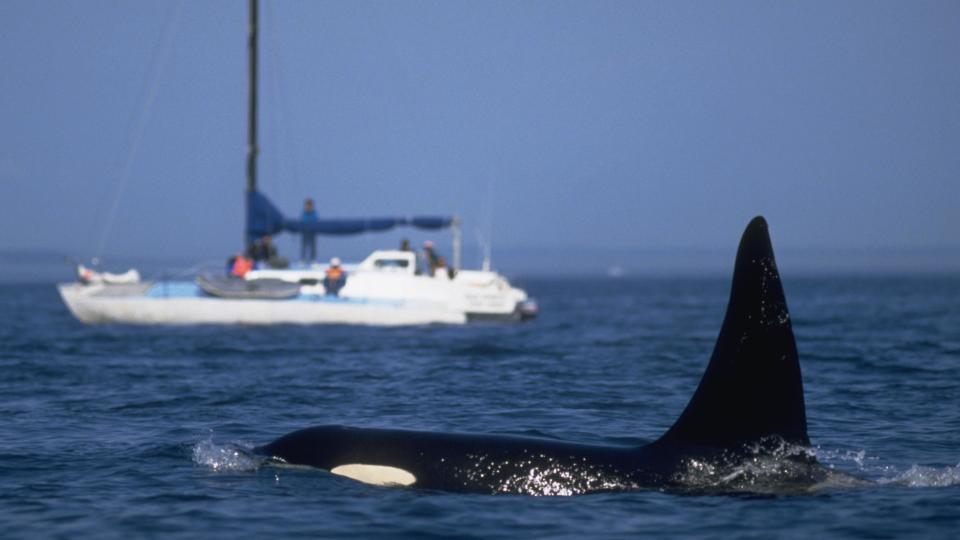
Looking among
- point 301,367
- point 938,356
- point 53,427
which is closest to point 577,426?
point 53,427

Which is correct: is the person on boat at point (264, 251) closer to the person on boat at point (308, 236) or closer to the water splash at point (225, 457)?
the person on boat at point (308, 236)

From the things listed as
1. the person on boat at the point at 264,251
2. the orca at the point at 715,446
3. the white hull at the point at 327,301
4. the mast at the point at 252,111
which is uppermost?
the mast at the point at 252,111

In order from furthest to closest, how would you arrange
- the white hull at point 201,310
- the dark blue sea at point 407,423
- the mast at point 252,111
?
1. the mast at point 252,111
2. the white hull at point 201,310
3. the dark blue sea at point 407,423

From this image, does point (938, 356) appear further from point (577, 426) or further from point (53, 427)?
point (53, 427)

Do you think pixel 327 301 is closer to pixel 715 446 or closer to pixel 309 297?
pixel 309 297

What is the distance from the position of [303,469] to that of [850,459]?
464 cm

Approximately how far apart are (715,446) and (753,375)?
58cm

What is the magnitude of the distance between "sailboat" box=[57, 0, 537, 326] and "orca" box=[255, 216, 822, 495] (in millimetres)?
26535

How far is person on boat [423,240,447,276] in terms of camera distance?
38938 millimetres

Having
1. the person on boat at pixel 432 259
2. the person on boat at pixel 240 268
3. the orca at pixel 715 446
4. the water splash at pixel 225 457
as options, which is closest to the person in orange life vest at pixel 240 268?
the person on boat at pixel 240 268

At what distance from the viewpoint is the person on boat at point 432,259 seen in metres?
38.9

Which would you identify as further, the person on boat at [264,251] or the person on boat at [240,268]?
the person on boat at [264,251]

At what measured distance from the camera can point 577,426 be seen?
13.0 meters

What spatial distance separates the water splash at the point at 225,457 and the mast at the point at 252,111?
3278 cm
